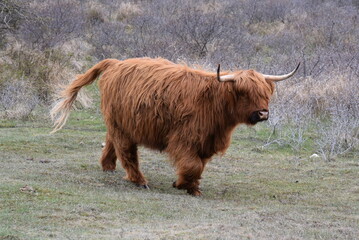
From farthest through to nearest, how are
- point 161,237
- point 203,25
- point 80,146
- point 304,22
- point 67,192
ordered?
point 304,22 → point 203,25 → point 80,146 → point 67,192 → point 161,237

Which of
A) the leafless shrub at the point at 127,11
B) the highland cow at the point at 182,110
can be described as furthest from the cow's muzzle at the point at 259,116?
the leafless shrub at the point at 127,11

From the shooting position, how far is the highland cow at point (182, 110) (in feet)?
25.1

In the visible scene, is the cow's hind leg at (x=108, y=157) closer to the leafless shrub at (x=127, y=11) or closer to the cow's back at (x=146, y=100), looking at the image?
the cow's back at (x=146, y=100)

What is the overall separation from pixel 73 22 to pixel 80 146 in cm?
1271

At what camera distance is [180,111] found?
7.70 metres

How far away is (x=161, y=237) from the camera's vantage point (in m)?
5.36

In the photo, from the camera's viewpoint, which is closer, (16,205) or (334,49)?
(16,205)

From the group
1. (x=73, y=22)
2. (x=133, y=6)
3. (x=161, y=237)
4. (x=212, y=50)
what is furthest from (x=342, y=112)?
(x=133, y=6)

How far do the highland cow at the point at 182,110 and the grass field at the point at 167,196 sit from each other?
0.43m

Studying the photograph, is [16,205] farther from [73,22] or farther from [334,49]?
[73,22]

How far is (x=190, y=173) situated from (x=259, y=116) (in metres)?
1.05

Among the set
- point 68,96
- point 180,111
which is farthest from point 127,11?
point 180,111

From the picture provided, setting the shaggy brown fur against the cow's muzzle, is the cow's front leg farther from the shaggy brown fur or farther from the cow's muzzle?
the cow's muzzle

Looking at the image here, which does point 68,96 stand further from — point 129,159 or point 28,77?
point 28,77
